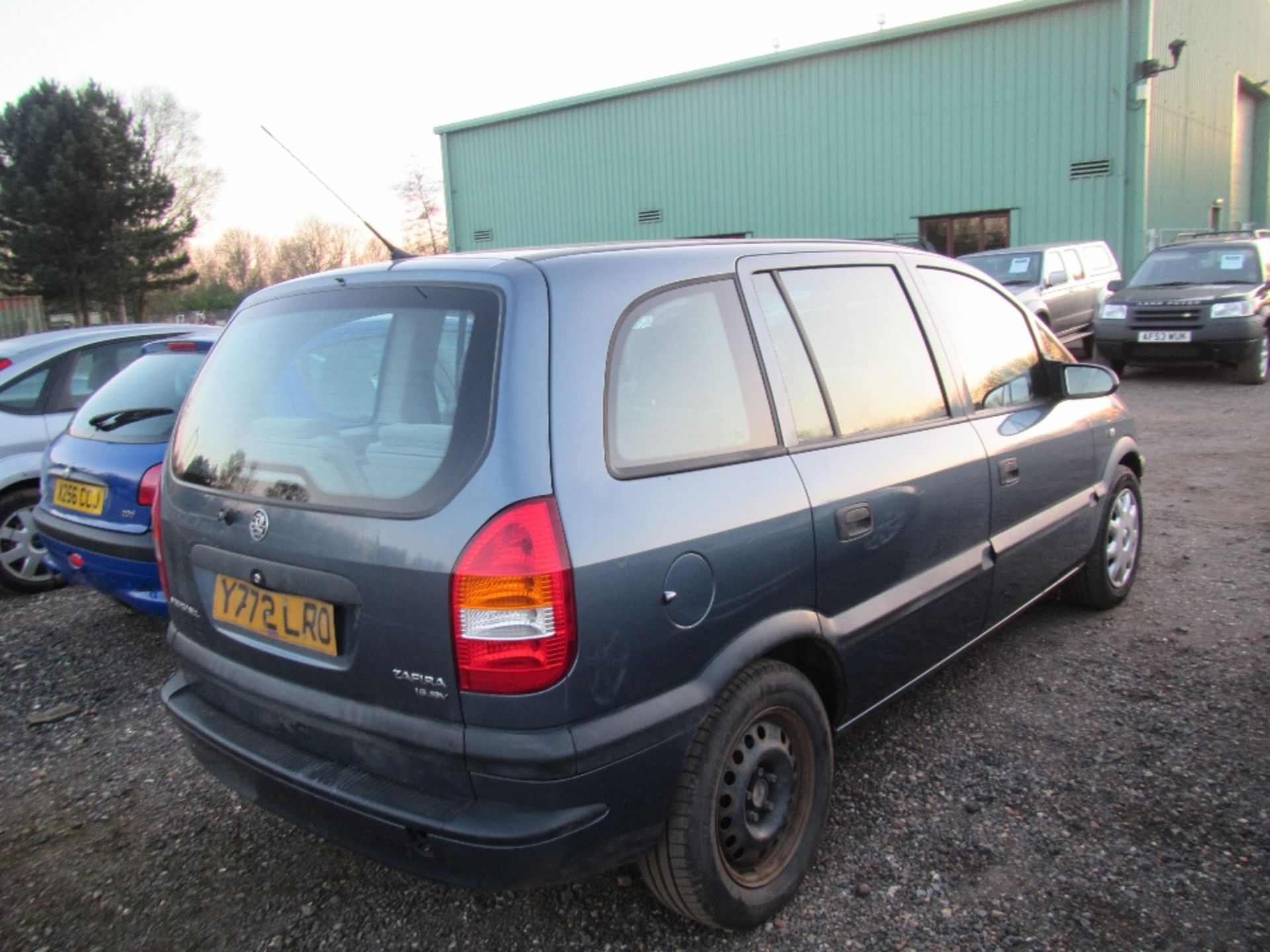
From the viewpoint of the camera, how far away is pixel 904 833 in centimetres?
266

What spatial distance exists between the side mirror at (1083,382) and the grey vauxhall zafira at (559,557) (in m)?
1.10

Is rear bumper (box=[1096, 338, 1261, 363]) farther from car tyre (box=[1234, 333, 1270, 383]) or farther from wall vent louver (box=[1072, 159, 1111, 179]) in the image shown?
wall vent louver (box=[1072, 159, 1111, 179])

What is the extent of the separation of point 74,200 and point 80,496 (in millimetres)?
39704

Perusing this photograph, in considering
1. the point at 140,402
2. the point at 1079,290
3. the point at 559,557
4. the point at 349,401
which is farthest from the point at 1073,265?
the point at 559,557

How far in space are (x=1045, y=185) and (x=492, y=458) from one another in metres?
19.2

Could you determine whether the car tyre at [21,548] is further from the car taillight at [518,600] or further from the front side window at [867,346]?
the front side window at [867,346]

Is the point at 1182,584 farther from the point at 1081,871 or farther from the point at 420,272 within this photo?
the point at 420,272

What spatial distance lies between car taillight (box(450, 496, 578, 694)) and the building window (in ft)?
61.3

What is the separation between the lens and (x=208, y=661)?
2.41m

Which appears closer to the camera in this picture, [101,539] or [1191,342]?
[101,539]

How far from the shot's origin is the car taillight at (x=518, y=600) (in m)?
1.83

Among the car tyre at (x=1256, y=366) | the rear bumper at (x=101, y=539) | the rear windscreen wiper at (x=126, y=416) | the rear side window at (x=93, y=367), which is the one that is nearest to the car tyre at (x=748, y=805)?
the rear bumper at (x=101, y=539)

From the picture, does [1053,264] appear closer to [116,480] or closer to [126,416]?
[126,416]

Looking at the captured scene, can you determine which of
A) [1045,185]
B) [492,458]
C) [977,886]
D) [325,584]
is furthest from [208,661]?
[1045,185]
